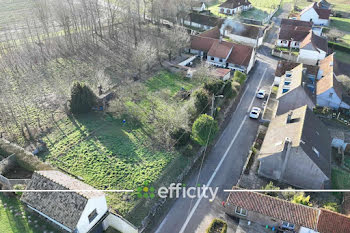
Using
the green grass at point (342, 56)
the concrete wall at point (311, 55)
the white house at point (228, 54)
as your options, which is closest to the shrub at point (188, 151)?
the white house at point (228, 54)

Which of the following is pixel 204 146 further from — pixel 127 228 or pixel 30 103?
pixel 30 103

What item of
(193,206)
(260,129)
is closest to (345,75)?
(260,129)

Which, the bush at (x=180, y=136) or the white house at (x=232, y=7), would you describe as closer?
the bush at (x=180, y=136)

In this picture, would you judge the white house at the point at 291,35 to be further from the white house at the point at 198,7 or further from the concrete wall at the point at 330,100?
the white house at the point at 198,7

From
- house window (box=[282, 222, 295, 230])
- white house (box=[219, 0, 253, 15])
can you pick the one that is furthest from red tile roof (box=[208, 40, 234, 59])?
white house (box=[219, 0, 253, 15])

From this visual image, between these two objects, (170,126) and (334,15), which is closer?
(170,126)

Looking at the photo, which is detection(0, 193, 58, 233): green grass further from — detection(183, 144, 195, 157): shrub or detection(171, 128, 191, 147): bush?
detection(171, 128, 191, 147): bush

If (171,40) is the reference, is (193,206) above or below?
below
